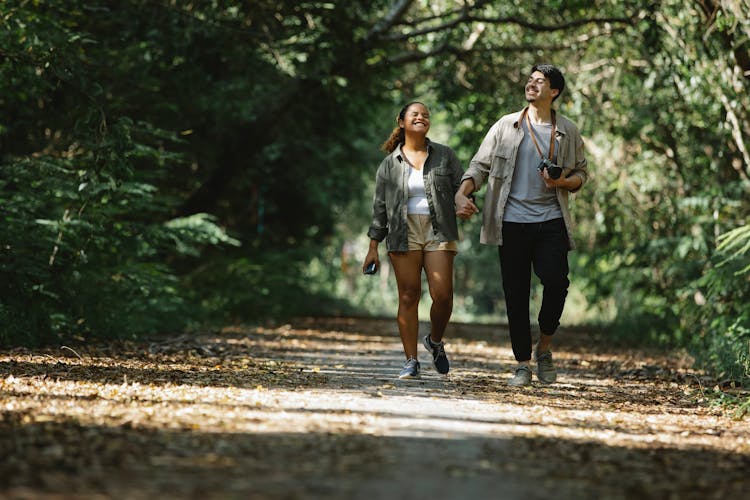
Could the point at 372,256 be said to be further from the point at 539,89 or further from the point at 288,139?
the point at 288,139

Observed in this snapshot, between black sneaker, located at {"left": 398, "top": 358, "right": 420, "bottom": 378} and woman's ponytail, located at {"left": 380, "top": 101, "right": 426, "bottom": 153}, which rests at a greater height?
woman's ponytail, located at {"left": 380, "top": 101, "right": 426, "bottom": 153}

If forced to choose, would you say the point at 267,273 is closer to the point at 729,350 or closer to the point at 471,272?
the point at 729,350

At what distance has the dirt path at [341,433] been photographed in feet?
13.3

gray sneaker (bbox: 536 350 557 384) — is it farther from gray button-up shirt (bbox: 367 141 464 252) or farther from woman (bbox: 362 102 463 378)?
gray button-up shirt (bbox: 367 141 464 252)

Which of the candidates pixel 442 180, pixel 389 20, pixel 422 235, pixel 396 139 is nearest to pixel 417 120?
pixel 396 139

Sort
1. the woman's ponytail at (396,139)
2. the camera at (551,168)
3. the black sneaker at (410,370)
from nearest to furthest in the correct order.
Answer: the camera at (551,168) < the black sneaker at (410,370) < the woman's ponytail at (396,139)

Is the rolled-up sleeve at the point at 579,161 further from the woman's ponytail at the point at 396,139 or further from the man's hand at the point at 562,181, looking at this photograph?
the woman's ponytail at the point at 396,139

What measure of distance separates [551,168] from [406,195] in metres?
1.18

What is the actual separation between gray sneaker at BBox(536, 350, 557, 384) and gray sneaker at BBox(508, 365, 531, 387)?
0.22 m

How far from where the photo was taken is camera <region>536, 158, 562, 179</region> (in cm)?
771

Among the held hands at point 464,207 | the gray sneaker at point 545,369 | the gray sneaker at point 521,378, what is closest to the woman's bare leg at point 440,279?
the held hands at point 464,207

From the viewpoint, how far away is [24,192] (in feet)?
35.5

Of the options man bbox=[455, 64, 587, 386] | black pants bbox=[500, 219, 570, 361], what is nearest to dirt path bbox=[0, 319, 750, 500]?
black pants bbox=[500, 219, 570, 361]

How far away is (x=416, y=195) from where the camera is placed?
816 cm
